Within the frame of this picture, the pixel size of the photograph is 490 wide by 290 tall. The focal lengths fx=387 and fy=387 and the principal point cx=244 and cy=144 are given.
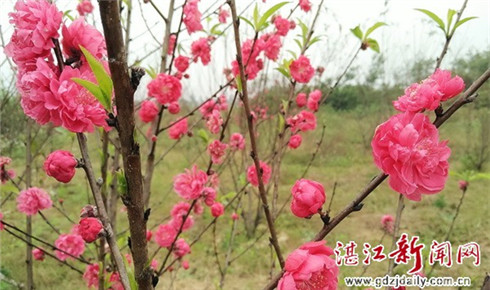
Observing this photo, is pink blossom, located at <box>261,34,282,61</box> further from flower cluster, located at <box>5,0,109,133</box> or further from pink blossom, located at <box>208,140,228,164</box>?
flower cluster, located at <box>5,0,109,133</box>

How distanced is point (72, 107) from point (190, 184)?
3.02ft

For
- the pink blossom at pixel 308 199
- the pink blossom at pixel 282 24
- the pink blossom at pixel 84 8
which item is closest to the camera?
the pink blossom at pixel 308 199

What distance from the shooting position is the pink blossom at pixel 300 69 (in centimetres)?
157

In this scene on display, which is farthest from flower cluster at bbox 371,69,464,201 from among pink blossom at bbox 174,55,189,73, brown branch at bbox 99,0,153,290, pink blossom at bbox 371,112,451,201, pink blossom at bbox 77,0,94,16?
pink blossom at bbox 77,0,94,16

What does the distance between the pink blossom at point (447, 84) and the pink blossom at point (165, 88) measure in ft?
3.40

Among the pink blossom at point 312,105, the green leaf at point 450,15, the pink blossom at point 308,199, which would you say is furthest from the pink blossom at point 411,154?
the pink blossom at point 312,105

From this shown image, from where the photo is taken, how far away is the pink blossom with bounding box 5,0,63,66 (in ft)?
1.87

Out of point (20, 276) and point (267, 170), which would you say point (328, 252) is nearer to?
point (267, 170)

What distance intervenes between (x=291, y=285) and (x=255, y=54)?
1416mm

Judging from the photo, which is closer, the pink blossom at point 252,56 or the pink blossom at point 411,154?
the pink blossom at point 411,154

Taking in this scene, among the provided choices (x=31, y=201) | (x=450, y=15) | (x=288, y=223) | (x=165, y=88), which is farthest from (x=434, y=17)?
(x=288, y=223)

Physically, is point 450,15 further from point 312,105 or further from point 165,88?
point 312,105

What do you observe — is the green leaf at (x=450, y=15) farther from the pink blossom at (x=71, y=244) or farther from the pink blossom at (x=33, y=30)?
the pink blossom at (x=71, y=244)

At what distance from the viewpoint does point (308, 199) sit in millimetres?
647
